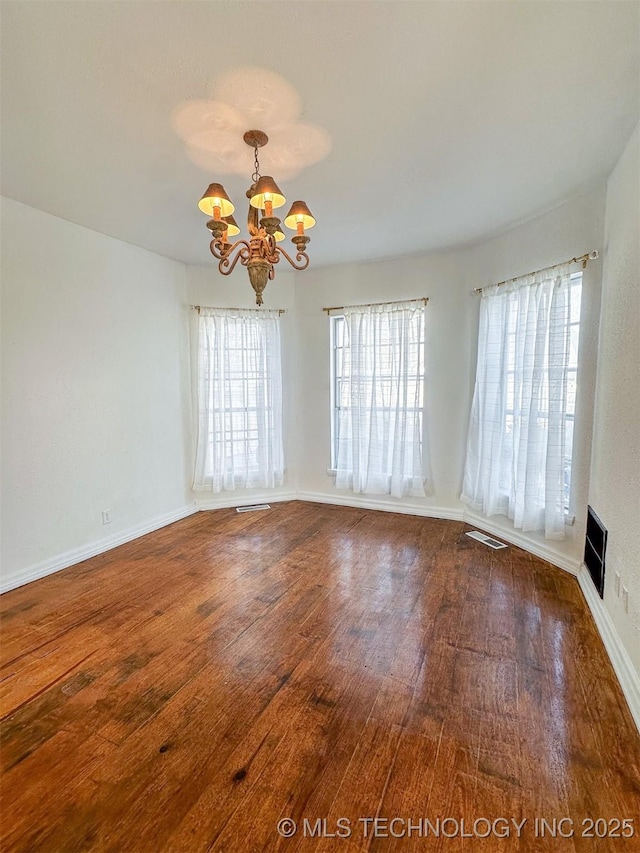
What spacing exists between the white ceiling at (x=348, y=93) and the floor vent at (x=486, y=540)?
109 inches

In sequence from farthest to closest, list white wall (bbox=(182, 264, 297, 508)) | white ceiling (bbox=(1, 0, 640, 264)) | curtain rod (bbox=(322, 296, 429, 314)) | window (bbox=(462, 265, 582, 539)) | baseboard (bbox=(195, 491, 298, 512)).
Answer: baseboard (bbox=(195, 491, 298, 512)) → white wall (bbox=(182, 264, 297, 508)) → curtain rod (bbox=(322, 296, 429, 314)) → window (bbox=(462, 265, 582, 539)) → white ceiling (bbox=(1, 0, 640, 264))

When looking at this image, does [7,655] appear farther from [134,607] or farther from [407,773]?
[407,773]

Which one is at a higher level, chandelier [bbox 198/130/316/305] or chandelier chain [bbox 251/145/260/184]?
chandelier chain [bbox 251/145/260/184]

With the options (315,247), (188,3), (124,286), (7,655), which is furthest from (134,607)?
(315,247)

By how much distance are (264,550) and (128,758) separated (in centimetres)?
188

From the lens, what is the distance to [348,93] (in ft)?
5.57

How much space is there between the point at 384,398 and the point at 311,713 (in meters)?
3.02

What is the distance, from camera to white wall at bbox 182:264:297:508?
421 centimetres

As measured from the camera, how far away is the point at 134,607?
98.2 inches

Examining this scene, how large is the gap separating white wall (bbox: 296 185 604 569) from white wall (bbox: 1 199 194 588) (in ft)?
4.95

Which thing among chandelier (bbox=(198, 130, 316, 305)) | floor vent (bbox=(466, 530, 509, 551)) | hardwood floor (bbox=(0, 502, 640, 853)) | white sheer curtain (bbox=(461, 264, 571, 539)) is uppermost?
chandelier (bbox=(198, 130, 316, 305))

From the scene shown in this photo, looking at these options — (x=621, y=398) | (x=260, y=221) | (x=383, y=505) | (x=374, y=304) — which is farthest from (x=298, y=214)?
(x=383, y=505)

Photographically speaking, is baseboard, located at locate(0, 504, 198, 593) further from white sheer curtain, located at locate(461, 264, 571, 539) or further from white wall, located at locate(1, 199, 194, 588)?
white sheer curtain, located at locate(461, 264, 571, 539)

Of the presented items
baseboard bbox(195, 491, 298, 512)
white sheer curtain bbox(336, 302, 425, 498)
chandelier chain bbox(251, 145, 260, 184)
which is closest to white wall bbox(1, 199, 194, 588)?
baseboard bbox(195, 491, 298, 512)
